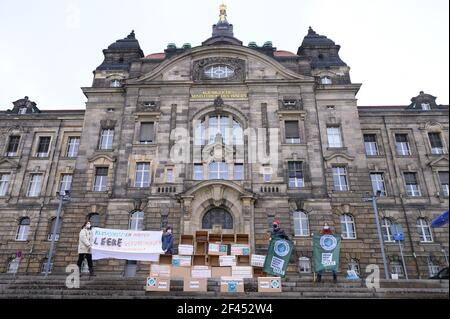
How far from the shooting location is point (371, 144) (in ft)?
105

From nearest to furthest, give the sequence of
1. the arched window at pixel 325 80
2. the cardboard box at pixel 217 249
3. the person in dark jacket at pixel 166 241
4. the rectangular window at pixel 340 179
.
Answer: the person in dark jacket at pixel 166 241, the cardboard box at pixel 217 249, the rectangular window at pixel 340 179, the arched window at pixel 325 80

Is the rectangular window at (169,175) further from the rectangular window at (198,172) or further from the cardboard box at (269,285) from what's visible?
the cardboard box at (269,285)

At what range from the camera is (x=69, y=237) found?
2464cm

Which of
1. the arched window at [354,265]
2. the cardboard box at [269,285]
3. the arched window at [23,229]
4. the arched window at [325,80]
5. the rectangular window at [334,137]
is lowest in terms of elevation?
the cardboard box at [269,285]

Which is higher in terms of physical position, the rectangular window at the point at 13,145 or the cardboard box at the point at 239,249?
the rectangular window at the point at 13,145

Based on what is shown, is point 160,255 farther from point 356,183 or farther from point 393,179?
point 393,179

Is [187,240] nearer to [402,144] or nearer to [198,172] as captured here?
[198,172]

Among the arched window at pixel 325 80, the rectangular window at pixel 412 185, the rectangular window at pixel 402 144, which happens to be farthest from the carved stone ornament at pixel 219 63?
the rectangular window at pixel 412 185

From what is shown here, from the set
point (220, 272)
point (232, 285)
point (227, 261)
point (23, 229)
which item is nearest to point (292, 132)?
point (227, 261)

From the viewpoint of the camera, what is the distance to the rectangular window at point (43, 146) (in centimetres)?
3303

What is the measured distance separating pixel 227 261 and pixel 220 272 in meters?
1.90

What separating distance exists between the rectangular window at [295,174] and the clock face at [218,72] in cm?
918
